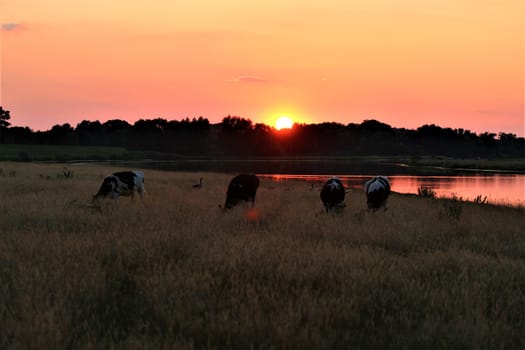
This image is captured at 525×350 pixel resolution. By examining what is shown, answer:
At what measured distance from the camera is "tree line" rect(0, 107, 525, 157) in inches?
5906

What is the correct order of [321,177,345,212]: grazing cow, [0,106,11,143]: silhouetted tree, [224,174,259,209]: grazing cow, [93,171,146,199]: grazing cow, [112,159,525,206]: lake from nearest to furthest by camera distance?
[224,174,259,209]: grazing cow, [321,177,345,212]: grazing cow, [93,171,146,199]: grazing cow, [112,159,525,206]: lake, [0,106,11,143]: silhouetted tree

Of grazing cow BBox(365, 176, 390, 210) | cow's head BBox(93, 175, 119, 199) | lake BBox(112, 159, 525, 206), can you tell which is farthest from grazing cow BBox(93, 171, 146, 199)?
lake BBox(112, 159, 525, 206)

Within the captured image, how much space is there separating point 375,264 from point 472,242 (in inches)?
153

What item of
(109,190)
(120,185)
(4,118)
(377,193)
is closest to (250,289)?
(377,193)

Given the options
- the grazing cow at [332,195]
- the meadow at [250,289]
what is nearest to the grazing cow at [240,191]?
the grazing cow at [332,195]

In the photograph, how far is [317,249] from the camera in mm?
8039

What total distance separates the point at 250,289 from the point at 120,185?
12.5m

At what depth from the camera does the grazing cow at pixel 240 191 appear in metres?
14.9

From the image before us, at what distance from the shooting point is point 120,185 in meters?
16.8

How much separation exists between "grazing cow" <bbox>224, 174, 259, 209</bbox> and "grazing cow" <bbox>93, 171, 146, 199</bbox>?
4.33 metres

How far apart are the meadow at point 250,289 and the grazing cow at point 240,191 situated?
178 inches

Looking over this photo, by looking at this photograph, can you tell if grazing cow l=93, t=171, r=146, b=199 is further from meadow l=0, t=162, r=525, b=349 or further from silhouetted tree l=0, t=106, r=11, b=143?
silhouetted tree l=0, t=106, r=11, b=143

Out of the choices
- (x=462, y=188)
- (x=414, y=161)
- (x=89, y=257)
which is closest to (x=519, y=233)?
(x=89, y=257)

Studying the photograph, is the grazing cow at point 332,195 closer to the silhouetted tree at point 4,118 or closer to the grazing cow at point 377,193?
the grazing cow at point 377,193
